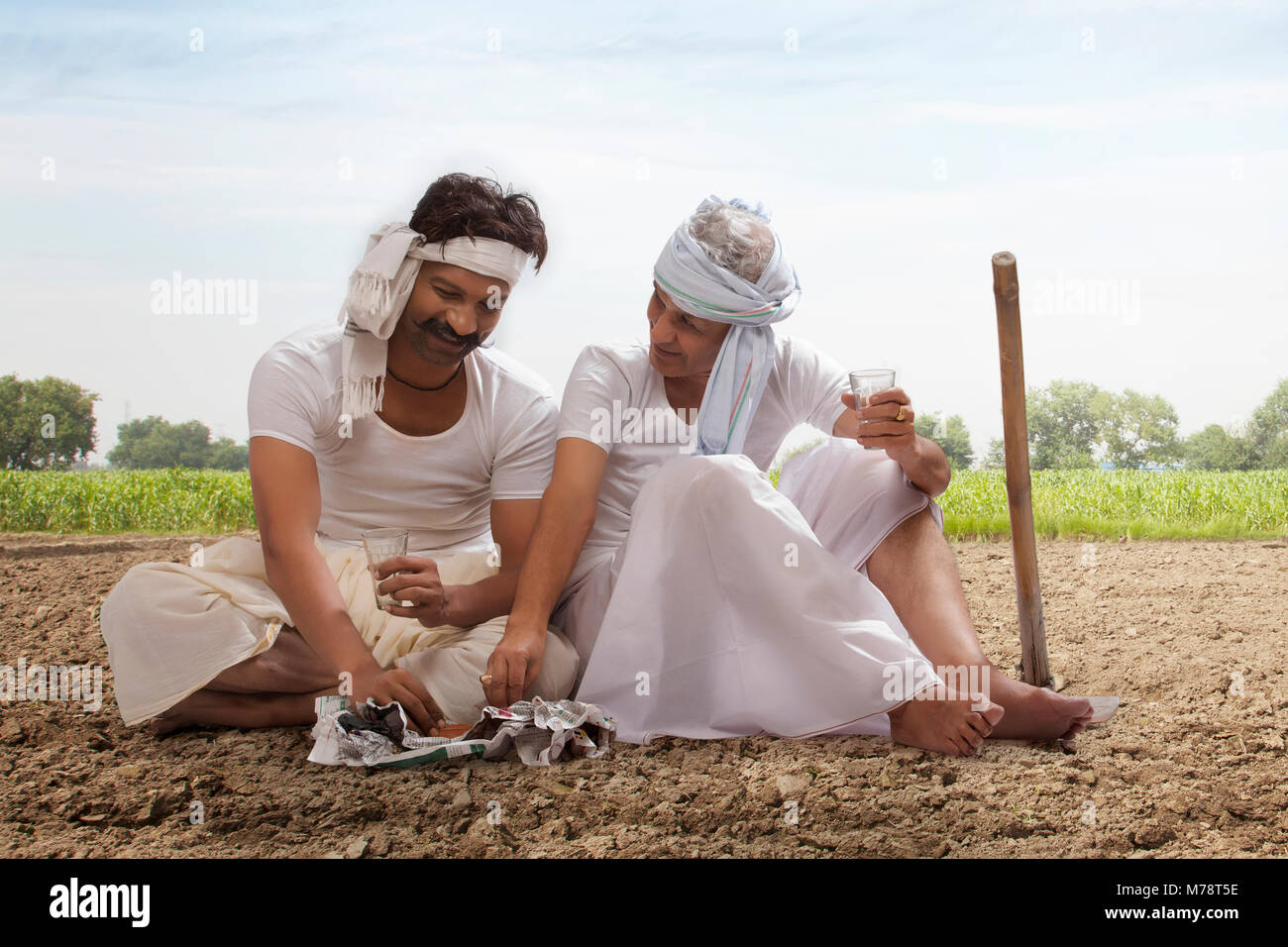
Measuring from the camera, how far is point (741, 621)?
9.77 feet

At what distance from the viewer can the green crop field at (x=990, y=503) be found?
25.4ft

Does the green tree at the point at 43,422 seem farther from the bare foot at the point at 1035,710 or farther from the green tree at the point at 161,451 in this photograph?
the bare foot at the point at 1035,710

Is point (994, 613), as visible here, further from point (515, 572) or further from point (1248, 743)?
point (515, 572)

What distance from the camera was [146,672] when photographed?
3105mm

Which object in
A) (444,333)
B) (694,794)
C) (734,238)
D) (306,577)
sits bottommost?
(694,794)

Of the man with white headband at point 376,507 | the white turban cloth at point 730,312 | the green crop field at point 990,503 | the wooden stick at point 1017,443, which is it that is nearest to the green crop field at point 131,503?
the green crop field at point 990,503

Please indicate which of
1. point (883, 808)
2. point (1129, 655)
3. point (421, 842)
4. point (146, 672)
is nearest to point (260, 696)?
point (146, 672)

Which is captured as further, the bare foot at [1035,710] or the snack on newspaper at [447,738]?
the bare foot at [1035,710]

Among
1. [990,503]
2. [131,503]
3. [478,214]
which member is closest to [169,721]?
[478,214]

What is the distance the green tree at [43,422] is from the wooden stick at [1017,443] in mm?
9444

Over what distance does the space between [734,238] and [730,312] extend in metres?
0.23

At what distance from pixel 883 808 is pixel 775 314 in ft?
4.80

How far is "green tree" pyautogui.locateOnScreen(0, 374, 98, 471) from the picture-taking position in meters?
11.8

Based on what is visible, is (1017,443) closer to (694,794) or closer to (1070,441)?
(694,794)
